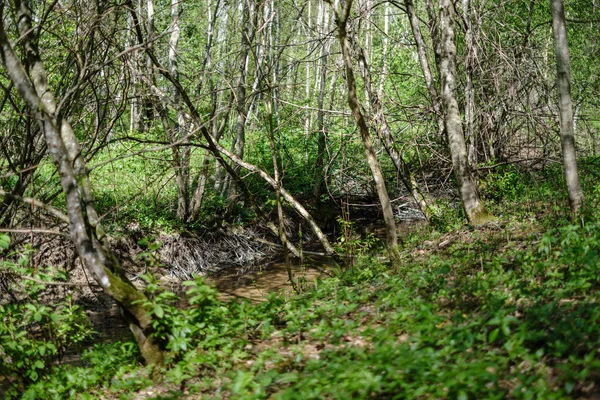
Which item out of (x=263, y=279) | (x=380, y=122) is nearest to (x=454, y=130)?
(x=380, y=122)

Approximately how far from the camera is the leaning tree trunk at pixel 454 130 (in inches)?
324

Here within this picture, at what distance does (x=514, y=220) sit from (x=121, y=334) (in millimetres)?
6159

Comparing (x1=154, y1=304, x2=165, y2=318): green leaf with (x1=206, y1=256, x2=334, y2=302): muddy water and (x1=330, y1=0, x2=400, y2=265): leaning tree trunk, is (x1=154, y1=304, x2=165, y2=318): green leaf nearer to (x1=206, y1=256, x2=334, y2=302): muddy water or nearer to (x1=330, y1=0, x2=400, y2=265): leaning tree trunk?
(x1=330, y1=0, x2=400, y2=265): leaning tree trunk

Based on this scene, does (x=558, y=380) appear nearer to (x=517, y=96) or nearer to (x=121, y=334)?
(x=121, y=334)

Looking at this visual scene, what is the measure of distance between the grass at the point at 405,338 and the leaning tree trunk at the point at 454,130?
1.25 m

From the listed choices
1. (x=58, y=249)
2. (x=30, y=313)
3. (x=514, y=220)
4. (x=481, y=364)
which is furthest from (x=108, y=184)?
(x=481, y=364)

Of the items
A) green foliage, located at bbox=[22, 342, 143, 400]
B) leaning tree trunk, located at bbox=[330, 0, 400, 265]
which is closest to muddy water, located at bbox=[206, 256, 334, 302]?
leaning tree trunk, located at bbox=[330, 0, 400, 265]

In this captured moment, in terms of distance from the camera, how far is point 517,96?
9852mm

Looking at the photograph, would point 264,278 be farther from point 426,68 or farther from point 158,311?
point 158,311

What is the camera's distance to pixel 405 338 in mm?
4742

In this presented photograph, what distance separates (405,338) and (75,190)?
3262 millimetres

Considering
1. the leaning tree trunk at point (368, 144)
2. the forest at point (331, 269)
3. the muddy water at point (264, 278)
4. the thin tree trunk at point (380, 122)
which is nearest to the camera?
the forest at point (331, 269)

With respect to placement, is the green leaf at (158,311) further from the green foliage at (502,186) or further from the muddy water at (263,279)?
the green foliage at (502,186)

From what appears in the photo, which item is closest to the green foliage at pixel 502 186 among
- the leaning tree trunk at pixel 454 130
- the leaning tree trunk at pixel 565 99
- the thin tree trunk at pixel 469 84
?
the thin tree trunk at pixel 469 84
